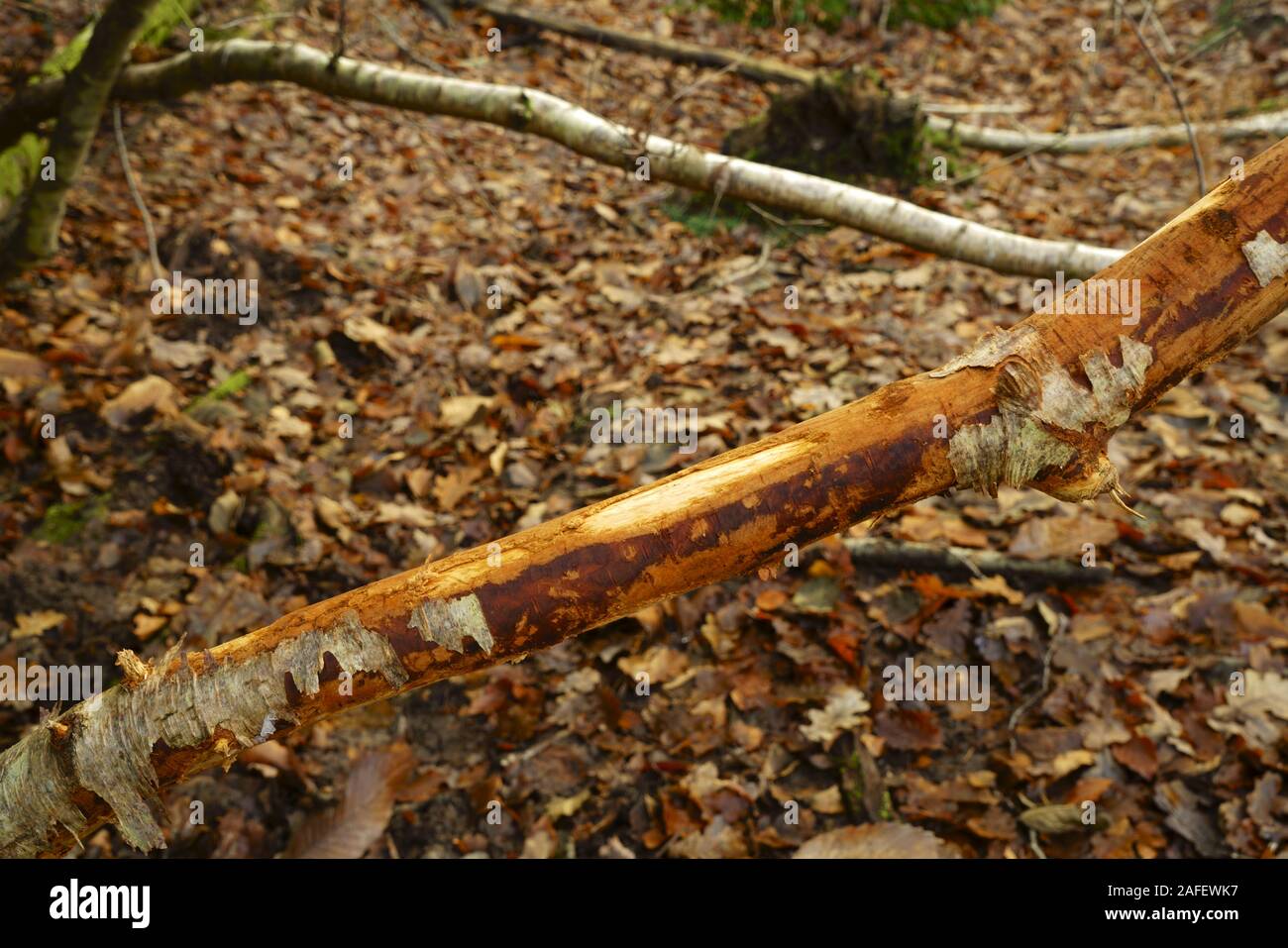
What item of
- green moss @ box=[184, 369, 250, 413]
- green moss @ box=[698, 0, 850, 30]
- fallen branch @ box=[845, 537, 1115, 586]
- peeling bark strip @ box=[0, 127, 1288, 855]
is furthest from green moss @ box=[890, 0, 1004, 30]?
peeling bark strip @ box=[0, 127, 1288, 855]

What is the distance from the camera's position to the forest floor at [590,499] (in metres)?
2.89

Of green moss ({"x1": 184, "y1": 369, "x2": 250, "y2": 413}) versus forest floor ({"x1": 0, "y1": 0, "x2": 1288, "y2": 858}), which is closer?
forest floor ({"x1": 0, "y1": 0, "x2": 1288, "y2": 858})

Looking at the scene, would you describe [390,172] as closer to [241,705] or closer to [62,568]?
[62,568]

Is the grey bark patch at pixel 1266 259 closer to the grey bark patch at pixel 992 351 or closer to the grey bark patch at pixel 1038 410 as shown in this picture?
the grey bark patch at pixel 1038 410

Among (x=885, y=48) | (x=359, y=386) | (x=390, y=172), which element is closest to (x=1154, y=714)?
(x=359, y=386)

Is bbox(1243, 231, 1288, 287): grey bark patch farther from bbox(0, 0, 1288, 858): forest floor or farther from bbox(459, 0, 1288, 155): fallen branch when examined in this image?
bbox(459, 0, 1288, 155): fallen branch

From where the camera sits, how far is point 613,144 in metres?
4.23

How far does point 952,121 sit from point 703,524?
6.26 meters

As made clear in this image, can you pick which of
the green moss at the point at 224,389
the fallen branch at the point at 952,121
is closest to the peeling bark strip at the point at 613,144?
the fallen branch at the point at 952,121

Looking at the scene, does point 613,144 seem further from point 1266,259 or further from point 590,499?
point 1266,259

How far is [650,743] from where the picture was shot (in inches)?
122

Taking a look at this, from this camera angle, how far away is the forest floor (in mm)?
2887

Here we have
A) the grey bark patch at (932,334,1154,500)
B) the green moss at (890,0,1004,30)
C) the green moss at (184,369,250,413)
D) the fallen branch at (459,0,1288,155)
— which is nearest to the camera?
the grey bark patch at (932,334,1154,500)

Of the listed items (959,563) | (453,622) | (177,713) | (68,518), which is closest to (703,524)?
(453,622)
